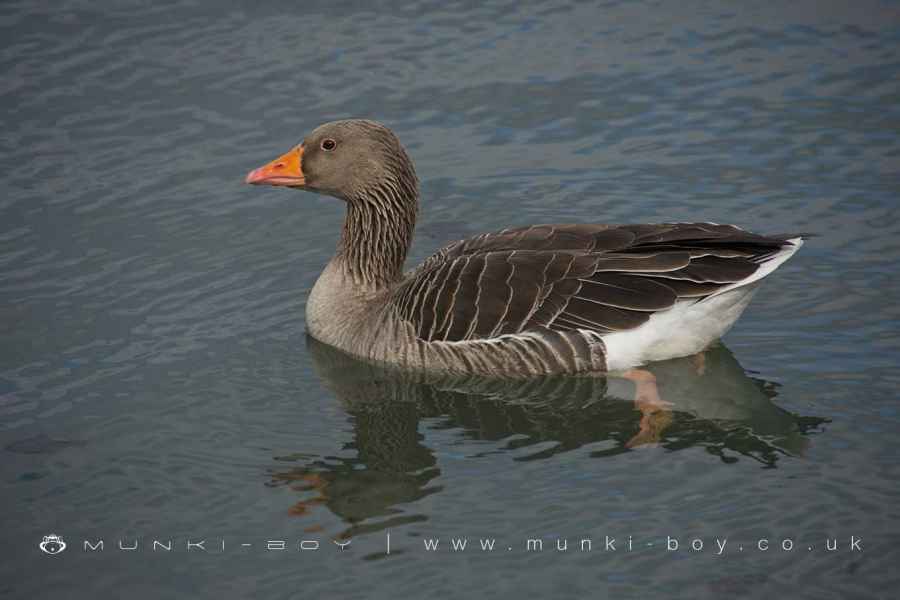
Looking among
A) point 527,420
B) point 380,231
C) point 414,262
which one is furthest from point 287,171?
point 527,420

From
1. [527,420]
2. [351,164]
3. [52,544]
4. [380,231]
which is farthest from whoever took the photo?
[380,231]

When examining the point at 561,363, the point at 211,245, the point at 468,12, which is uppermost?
the point at 468,12

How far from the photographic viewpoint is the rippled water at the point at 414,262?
7582mm

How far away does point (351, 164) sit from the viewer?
414 inches

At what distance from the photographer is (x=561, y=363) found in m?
9.65

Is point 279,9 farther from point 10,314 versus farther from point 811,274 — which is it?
point 811,274

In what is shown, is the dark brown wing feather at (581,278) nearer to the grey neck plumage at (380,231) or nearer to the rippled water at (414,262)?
the rippled water at (414,262)

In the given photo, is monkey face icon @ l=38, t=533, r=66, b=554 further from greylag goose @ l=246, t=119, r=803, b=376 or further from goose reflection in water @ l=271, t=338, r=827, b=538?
greylag goose @ l=246, t=119, r=803, b=376

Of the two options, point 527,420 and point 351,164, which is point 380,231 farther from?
point 527,420

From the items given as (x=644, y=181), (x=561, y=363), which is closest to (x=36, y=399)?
(x=561, y=363)

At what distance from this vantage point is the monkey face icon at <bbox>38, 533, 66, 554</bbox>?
7.75m

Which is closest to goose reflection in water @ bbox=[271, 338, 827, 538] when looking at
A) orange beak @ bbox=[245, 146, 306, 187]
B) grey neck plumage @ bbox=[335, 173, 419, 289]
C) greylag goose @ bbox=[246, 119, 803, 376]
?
greylag goose @ bbox=[246, 119, 803, 376]

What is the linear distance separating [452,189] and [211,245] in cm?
265

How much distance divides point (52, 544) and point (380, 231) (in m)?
4.10
